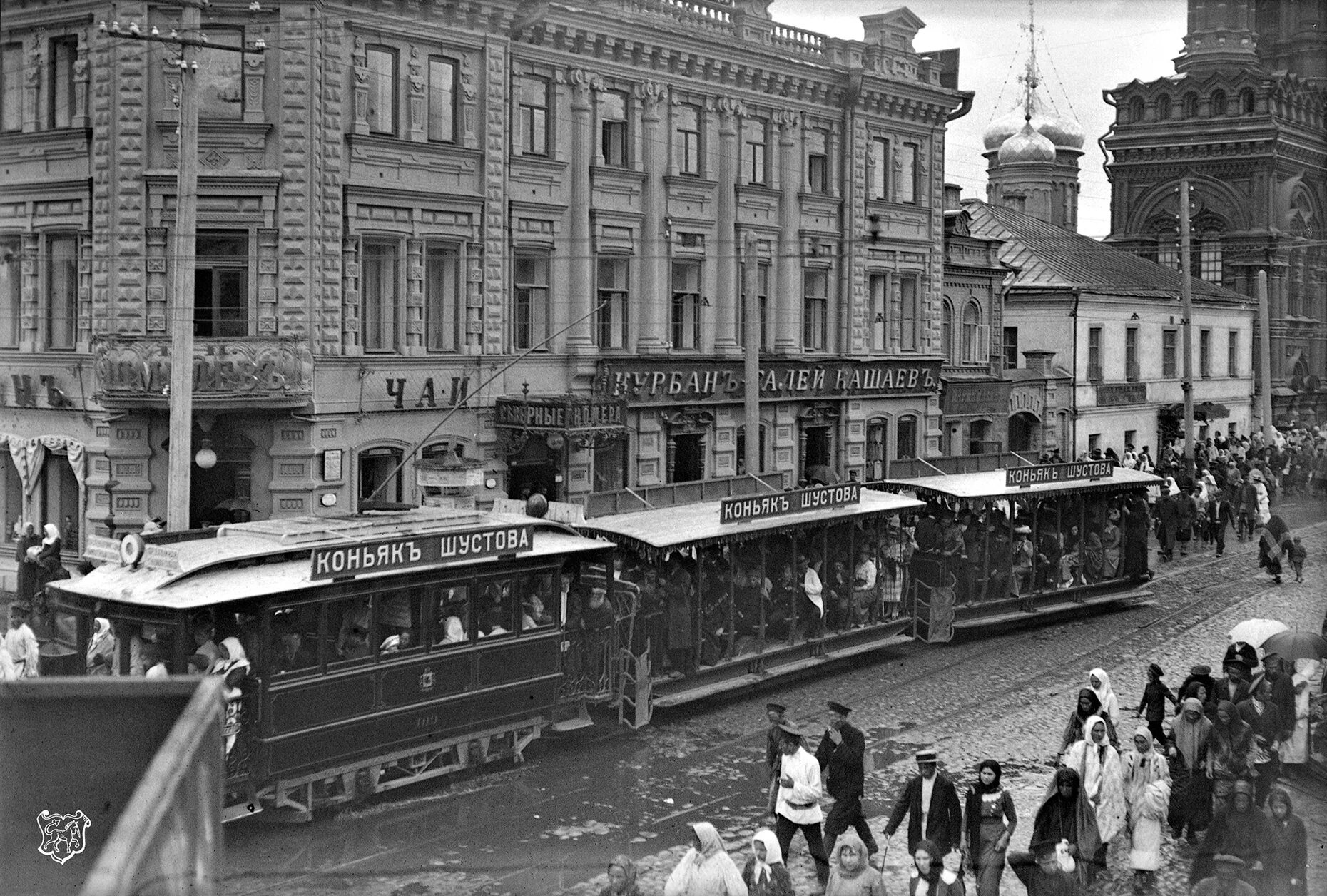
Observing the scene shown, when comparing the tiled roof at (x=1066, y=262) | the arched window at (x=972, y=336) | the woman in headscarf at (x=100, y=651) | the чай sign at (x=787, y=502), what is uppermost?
the tiled roof at (x=1066, y=262)

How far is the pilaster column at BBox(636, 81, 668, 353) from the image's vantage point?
31141 mm

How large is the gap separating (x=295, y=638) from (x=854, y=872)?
18.2ft

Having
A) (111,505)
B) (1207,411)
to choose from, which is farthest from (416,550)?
(1207,411)

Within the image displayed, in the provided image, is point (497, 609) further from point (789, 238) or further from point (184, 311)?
point (789, 238)

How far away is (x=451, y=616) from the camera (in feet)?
50.5

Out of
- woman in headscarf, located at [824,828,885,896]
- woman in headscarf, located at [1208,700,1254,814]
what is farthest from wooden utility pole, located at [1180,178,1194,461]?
woman in headscarf, located at [824,828,885,896]

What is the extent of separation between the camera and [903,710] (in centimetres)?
1888

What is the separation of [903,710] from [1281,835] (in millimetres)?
7395

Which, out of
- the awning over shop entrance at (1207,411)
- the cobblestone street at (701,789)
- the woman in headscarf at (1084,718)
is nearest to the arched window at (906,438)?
the awning over shop entrance at (1207,411)

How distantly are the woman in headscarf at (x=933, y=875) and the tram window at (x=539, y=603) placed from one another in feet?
19.4

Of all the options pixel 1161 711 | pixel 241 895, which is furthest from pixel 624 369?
pixel 241 895

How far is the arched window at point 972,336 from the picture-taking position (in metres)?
42.2

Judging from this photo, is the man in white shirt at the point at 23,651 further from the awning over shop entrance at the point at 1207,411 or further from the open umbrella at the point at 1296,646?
the awning over shop entrance at the point at 1207,411

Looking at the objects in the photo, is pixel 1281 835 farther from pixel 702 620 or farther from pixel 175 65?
pixel 175 65
